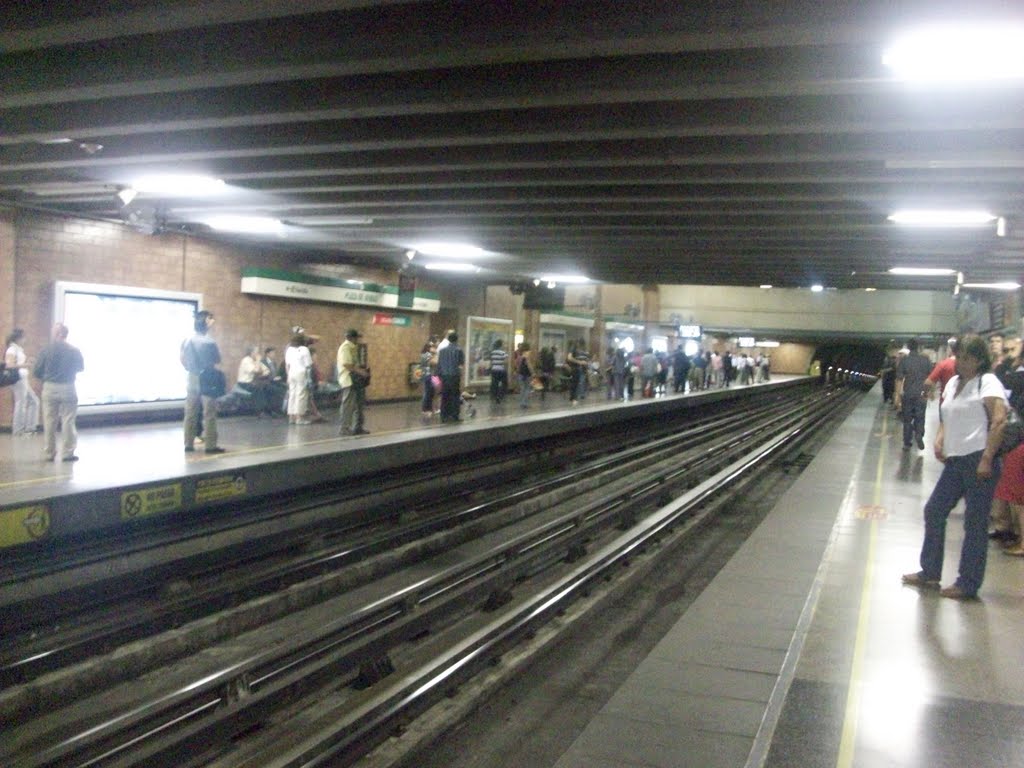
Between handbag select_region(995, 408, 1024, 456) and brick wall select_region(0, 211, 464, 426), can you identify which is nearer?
handbag select_region(995, 408, 1024, 456)

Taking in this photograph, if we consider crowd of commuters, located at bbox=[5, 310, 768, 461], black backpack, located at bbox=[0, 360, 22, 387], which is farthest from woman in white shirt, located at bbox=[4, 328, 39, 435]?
black backpack, located at bbox=[0, 360, 22, 387]

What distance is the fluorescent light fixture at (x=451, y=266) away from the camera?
22062 millimetres

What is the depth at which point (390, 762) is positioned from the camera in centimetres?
478

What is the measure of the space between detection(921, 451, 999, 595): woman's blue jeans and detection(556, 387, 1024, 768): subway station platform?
0.20 meters

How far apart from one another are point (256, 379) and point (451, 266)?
6481mm

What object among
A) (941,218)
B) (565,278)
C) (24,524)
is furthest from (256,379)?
(941,218)

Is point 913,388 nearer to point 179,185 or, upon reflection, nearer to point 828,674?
point 828,674

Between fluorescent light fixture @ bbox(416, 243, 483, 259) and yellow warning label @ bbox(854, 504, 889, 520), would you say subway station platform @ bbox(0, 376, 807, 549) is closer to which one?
fluorescent light fixture @ bbox(416, 243, 483, 259)

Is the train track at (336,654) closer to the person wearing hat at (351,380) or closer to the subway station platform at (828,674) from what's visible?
the subway station platform at (828,674)

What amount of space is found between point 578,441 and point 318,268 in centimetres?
710

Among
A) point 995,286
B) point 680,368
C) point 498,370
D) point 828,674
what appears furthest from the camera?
point 680,368

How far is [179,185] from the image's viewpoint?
12523 millimetres

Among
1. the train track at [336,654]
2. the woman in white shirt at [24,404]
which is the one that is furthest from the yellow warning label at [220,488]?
the woman in white shirt at [24,404]

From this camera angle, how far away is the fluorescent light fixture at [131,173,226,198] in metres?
11.8
